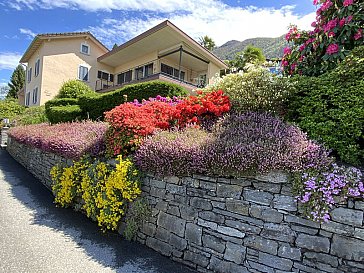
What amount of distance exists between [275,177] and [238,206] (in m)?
0.58

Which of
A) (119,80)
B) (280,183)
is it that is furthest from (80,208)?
(119,80)

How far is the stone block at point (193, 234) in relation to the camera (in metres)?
3.47

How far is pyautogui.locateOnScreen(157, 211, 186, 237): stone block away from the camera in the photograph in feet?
12.0

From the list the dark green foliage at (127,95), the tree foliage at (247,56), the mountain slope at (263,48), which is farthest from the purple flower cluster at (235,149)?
the mountain slope at (263,48)

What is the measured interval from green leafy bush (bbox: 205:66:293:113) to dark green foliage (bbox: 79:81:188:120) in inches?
149

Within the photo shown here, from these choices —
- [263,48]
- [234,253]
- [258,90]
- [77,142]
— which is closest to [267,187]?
[234,253]

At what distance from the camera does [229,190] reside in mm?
3277

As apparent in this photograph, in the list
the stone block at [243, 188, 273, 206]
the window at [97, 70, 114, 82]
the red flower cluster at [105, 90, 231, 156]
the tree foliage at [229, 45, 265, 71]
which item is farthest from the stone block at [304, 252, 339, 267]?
the tree foliage at [229, 45, 265, 71]

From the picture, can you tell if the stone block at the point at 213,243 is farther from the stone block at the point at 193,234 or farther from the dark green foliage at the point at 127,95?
the dark green foliage at the point at 127,95

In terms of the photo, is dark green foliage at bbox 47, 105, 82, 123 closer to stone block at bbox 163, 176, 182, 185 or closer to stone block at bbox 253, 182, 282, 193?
stone block at bbox 163, 176, 182, 185

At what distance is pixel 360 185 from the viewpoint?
2.50 m

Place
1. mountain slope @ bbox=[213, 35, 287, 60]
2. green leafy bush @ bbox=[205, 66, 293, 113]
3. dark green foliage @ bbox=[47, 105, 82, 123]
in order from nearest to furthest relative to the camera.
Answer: green leafy bush @ bbox=[205, 66, 293, 113] → dark green foliage @ bbox=[47, 105, 82, 123] → mountain slope @ bbox=[213, 35, 287, 60]

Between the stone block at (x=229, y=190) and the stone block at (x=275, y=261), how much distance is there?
707 millimetres

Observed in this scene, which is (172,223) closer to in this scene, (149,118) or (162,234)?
(162,234)
